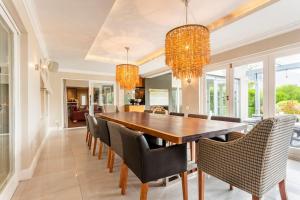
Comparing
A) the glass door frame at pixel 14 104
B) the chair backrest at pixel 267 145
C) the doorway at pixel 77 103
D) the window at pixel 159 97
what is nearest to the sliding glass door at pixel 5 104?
the glass door frame at pixel 14 104

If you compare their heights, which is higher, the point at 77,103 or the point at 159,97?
the point at 159,97

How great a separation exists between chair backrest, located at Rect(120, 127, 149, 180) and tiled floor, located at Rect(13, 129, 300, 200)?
497 mm

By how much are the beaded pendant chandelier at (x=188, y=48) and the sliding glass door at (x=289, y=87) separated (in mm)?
1820

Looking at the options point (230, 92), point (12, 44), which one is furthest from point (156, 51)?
point (12, 44)

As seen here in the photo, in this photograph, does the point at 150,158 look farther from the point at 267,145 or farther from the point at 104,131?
the point at 104,131

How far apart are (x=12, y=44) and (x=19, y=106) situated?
0.79 m

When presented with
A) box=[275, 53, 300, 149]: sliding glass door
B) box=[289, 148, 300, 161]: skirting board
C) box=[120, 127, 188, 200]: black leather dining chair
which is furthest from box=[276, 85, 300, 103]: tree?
A: box=[120, 127, 188, 200]: black leather dining chair

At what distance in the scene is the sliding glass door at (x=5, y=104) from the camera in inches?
68.7

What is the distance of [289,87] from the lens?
9.57ft

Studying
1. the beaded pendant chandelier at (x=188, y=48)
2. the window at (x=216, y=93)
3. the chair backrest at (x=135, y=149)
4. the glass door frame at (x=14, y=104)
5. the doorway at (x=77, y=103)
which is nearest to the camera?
the chair backrest at (x=135, y=149)

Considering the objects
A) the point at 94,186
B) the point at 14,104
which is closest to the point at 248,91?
the point at 94,186

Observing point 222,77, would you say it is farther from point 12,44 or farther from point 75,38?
point 12,44

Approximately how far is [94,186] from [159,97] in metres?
6.61

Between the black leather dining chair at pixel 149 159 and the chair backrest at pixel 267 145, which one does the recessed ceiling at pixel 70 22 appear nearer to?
the black leather dining chair at pixel 149 159
